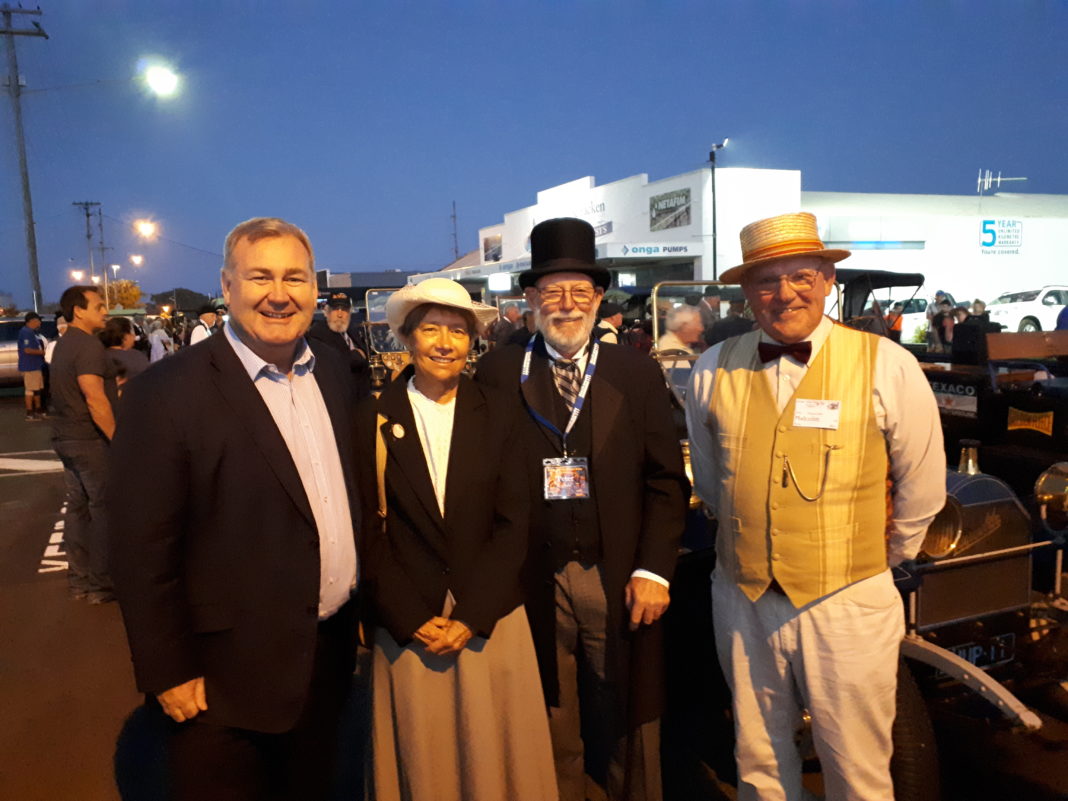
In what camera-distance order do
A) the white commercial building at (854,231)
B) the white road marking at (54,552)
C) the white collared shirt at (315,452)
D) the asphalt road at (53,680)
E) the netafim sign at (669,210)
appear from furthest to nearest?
the netafim sign at (669,210), the white commercial building at (854,231), the white road marking at (54,552), the asphalt road at (53,680), the white collared shirt at (315,452)

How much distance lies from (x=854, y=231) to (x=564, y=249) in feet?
109

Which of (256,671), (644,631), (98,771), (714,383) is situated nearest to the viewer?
(256,671)

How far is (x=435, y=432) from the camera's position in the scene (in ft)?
7.11

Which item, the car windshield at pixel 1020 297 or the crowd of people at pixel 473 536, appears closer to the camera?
the crowd of people at pixel 473 536

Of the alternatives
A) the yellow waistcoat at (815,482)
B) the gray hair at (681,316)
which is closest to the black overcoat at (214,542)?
the yellow waistcoat at (815,482)

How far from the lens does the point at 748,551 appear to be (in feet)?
7.01

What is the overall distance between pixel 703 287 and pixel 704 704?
266cm

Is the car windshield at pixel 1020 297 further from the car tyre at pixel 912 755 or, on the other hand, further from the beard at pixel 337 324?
the car tyre at pixel 912 755

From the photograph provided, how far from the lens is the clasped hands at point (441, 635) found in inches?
81.2

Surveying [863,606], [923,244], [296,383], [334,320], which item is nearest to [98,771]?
[296,383]

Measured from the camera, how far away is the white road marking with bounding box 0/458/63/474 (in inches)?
368

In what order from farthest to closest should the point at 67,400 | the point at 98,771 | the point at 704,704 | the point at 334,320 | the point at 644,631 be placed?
1. the point at 334,320
2. the point at 67,400
3. the point at 704,704
4. the point at 98,771
5. the point at 644,631

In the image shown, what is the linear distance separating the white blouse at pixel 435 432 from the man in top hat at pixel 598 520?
0.29 meters

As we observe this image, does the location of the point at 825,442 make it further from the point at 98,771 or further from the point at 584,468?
the point at 98,771
